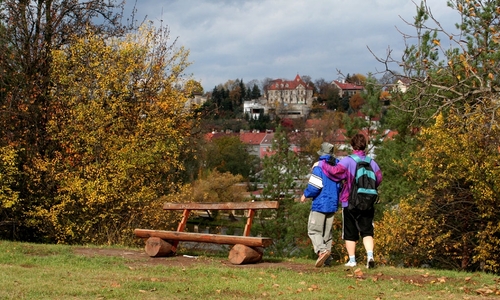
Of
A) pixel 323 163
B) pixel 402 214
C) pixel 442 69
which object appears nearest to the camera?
pixel 323 163

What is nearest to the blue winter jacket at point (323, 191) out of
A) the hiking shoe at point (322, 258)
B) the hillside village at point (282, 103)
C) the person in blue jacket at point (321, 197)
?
the person in blue jacket at point (321, 197)

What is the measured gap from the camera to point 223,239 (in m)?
10.1

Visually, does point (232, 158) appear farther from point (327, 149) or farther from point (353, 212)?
point (353, 212)

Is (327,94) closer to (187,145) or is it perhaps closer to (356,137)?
(187,145)

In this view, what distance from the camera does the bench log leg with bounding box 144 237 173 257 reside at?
34.6 ft

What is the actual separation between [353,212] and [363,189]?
1.35ft

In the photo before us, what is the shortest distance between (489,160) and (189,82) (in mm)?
10286

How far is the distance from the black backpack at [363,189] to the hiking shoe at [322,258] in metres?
0.83

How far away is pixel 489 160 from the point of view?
1577 centimetres

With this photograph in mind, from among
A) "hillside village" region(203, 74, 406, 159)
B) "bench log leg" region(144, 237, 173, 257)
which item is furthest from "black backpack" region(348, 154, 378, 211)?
"hillside village" region(203, 74, 406, 159)

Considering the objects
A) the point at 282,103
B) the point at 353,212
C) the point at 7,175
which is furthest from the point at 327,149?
the point at 282,103

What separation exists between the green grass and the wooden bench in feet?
1.12

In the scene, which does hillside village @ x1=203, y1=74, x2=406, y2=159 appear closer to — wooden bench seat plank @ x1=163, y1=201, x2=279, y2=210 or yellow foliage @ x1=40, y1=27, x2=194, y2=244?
yellow foliage @ x1=40, y1=27, x2=194, y2=244

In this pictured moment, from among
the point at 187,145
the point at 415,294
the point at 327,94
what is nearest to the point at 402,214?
the point at 187,145
